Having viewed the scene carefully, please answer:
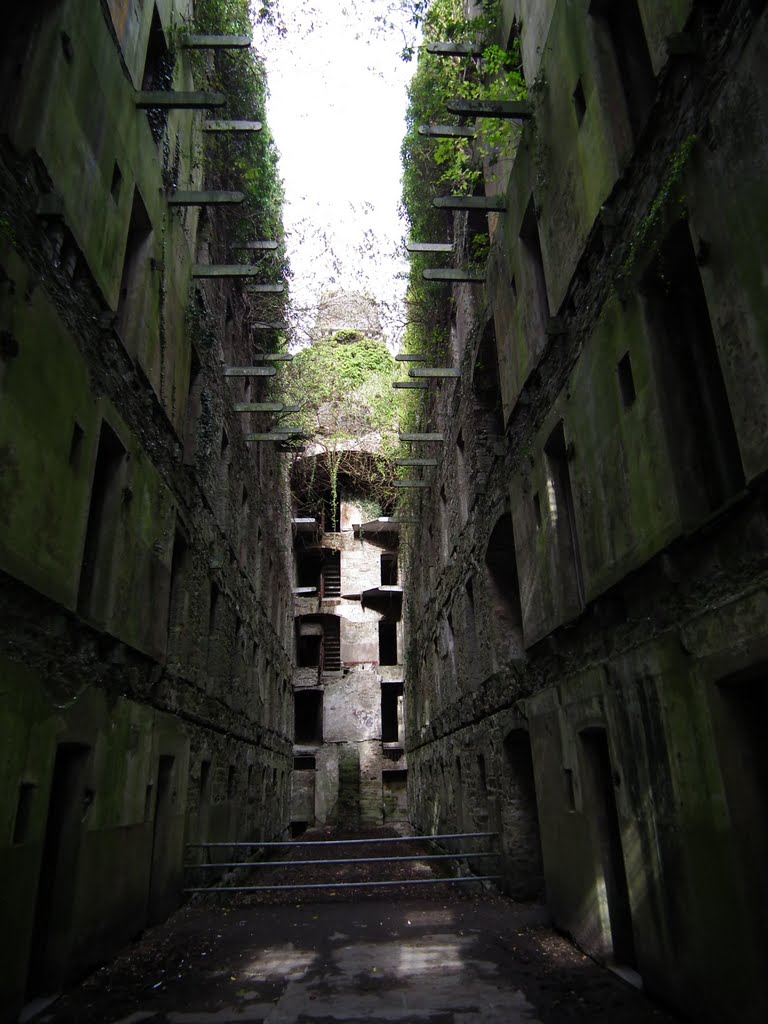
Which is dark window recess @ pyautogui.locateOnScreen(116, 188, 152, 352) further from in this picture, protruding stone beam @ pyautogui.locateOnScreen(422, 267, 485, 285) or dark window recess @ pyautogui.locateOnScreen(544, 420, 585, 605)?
protruding stone beam @ pyautogui.locateOnScreen(422, 267, 485, 285)

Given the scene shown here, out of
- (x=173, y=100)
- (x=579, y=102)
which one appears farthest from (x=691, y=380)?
(x=173, y=100)

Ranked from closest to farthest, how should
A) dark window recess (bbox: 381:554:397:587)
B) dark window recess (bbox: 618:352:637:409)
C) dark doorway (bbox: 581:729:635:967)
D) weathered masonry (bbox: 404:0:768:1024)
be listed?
weathered masonry (bbox: 404:0:768:1024), dark window recess (bbox: 618:352:637:409), dark doorway (bbox: 581:729:635:967), dark window recess (bbox: 381:554:397:587)

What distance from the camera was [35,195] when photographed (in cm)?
581

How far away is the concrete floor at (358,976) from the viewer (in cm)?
542

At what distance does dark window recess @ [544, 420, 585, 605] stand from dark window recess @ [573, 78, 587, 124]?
10.4ft

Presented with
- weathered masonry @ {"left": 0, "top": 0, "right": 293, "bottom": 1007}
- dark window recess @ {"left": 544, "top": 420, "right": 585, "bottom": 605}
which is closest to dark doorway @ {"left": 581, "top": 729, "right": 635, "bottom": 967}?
dark window recess @ {"left": 544, "top": 420, "right": 585, "bottom": 605}

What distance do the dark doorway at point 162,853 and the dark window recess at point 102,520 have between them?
11.2ft

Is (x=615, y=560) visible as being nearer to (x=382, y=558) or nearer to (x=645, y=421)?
(x=645, y=421)

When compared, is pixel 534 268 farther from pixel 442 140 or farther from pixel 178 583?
Result: pixel 178 583

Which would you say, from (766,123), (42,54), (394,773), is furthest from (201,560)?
(394,773)

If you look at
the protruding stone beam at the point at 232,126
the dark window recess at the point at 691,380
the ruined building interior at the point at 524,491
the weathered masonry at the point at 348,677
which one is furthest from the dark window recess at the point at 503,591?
the weathered masonry at the point at 348,677

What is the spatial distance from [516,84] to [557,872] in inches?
389

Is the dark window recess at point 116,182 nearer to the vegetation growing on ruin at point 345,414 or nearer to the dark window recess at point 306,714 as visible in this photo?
the vegetation growing on ruin at point 345,414

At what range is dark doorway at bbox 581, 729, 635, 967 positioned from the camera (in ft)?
21.2
